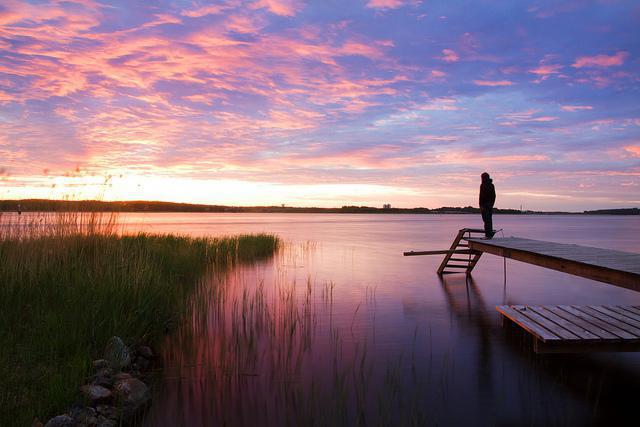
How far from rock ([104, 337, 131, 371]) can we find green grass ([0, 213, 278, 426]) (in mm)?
237

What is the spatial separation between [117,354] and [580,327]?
7.45 m

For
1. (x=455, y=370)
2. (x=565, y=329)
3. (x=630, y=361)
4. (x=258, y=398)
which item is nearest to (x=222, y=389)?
(x=258, y=398)

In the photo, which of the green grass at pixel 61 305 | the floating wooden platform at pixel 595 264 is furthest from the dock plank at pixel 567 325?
the green grass at pixel 61 305

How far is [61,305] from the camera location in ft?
25.2

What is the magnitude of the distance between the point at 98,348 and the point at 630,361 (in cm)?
919

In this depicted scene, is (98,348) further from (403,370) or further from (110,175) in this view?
(110,175)

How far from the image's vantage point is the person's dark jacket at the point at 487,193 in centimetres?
1661

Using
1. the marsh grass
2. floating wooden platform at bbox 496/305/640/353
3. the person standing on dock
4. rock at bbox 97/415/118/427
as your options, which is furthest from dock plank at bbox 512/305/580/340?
the person standing on dock

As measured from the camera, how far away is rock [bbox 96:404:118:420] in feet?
16.9

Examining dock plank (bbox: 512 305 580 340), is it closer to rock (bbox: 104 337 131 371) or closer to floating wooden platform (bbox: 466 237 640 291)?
floating wooden platform (bbox: 466 237 640 291)

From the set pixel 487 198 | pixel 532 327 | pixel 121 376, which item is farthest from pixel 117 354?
pixel 487 198

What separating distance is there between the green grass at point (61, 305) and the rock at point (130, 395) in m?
0.51

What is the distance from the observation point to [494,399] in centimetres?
648

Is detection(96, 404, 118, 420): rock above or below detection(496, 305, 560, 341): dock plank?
below
